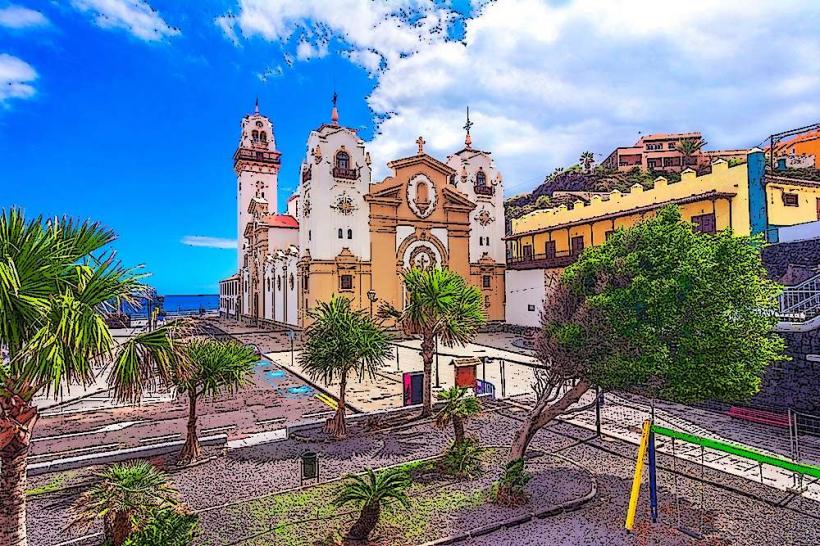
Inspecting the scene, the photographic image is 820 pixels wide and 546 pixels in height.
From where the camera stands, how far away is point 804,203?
2544 cm

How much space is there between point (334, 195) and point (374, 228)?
399 cm

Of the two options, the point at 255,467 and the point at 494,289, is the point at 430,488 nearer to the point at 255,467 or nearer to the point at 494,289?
the point at 255,467

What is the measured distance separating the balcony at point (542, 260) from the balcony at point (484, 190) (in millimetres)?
6082

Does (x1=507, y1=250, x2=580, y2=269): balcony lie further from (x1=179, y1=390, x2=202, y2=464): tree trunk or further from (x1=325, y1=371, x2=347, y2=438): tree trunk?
(x1=179, y1=390, x2=202, y2=464): tree trunk

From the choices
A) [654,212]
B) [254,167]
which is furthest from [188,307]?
[654,212]

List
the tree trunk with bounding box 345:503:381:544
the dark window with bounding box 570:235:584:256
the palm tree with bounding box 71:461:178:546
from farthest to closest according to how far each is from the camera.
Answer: the dark window with bounding box 570:235:584:256 → the tree trunk with bounding box 345:503:381:544 → the palm tree with bounding box 71:461:178:546

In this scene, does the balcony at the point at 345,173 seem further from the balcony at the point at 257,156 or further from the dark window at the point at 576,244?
the balcony at the point at 257,156

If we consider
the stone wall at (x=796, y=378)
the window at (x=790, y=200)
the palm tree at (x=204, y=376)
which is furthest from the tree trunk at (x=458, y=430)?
the window at (x=790, y=200)

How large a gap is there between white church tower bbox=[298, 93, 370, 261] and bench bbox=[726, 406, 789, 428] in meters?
27.2

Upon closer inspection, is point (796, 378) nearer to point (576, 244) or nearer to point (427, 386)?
point (427, 386)

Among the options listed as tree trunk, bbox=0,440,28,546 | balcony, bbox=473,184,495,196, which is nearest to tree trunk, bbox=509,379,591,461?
tree trunk, bbox=0,440,28,546

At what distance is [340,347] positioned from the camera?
526 inches

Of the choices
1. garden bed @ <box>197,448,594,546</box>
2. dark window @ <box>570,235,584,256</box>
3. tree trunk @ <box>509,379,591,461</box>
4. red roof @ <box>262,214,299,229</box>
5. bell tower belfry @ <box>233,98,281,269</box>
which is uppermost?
bell tower belfry @ <box>233,98,281,269</box>

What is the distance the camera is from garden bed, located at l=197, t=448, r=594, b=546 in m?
7.72
